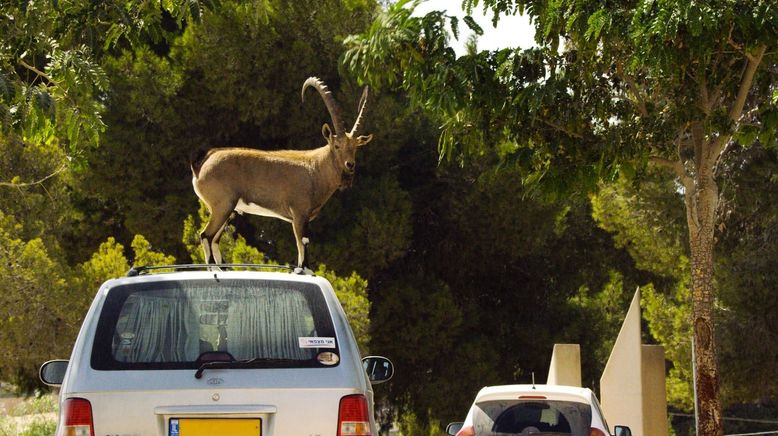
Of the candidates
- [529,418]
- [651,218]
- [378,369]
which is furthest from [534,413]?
[651,218]

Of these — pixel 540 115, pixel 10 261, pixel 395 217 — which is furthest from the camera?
pixel 395 217

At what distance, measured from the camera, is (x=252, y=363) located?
604 centimetres

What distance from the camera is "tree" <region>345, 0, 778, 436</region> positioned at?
43.4 ft

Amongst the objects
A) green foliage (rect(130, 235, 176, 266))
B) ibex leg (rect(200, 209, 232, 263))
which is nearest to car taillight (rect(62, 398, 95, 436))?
ibex leg (rect(200, 209, 232, 263))

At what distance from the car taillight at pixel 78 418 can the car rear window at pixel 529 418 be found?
5.52 meters

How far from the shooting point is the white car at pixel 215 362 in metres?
5.88

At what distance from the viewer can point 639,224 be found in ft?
89.4

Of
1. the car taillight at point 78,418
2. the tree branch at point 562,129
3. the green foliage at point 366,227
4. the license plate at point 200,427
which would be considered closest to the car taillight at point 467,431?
the tree branch at point 562,129

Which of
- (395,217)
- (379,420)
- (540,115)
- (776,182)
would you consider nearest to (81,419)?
(540,115)

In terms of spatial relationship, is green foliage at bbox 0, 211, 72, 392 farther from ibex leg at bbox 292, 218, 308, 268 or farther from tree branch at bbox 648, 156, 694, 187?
tree branch at bbox 648, 156, 694, 187

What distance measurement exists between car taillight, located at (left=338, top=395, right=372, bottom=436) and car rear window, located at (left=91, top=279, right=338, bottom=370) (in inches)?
8.5

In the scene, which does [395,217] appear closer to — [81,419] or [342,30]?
[342,30]

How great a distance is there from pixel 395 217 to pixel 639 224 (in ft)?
19.4

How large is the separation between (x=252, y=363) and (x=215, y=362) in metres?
0.18
